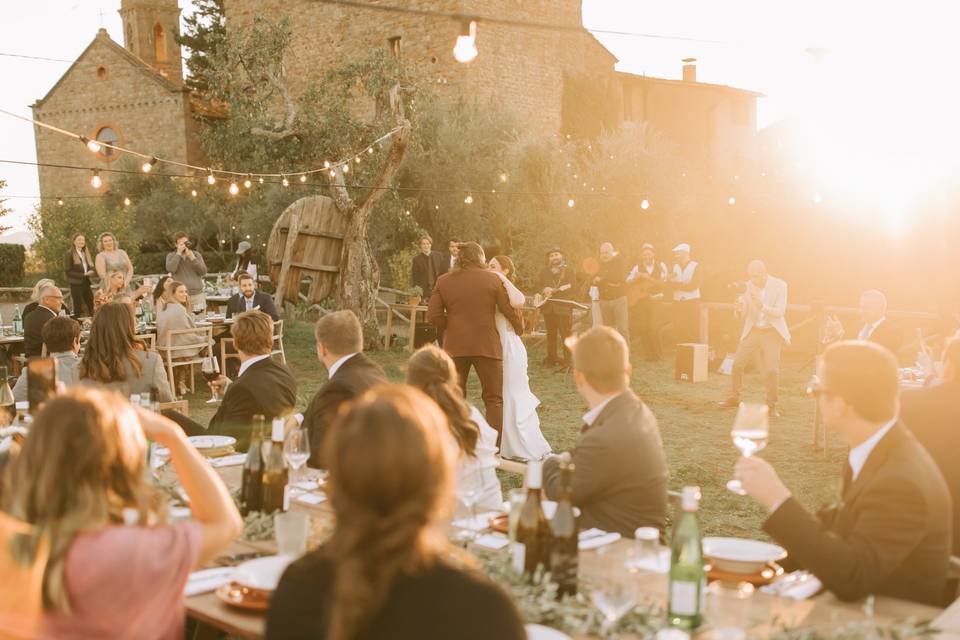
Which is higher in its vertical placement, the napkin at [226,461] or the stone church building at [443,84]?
the stone church building at [443,84]

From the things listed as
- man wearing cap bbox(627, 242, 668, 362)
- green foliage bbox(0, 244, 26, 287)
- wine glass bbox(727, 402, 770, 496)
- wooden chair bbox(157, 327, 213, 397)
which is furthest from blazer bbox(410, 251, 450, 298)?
green foliage bbox(0, 244, 26, 287)

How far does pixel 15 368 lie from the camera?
985 centimetres

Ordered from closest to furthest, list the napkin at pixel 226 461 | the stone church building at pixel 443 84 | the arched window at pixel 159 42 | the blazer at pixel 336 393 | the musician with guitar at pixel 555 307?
1. the napkin at pixel 226 461
2. the blazer at pixel 336 393
3. the musician with guitar at pixel 555 307
4. the stone church building at pixel 443 84
5. the arched window at pixel 159 42

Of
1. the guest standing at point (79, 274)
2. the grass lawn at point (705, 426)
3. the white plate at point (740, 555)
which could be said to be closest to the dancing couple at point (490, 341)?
the grass lawn at point (705, 426)

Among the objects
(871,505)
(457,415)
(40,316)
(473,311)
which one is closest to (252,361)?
(457,415)

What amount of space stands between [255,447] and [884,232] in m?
14.1

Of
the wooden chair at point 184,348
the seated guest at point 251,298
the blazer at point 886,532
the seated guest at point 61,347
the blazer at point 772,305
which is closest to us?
the blazer at point 886,532

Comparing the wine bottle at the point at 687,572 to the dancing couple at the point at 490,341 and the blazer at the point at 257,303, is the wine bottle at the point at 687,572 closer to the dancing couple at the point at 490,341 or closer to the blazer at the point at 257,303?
the dancing couple at the point at 490,341

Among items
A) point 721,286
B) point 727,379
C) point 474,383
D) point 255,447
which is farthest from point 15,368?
point 721,286

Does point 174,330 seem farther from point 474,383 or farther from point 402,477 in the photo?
point 402,477

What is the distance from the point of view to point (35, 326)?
8.20 meters

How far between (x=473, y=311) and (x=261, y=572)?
4.93 meters

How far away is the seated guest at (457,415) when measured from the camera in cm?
325

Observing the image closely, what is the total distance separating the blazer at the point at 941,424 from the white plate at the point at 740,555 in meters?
1.21
